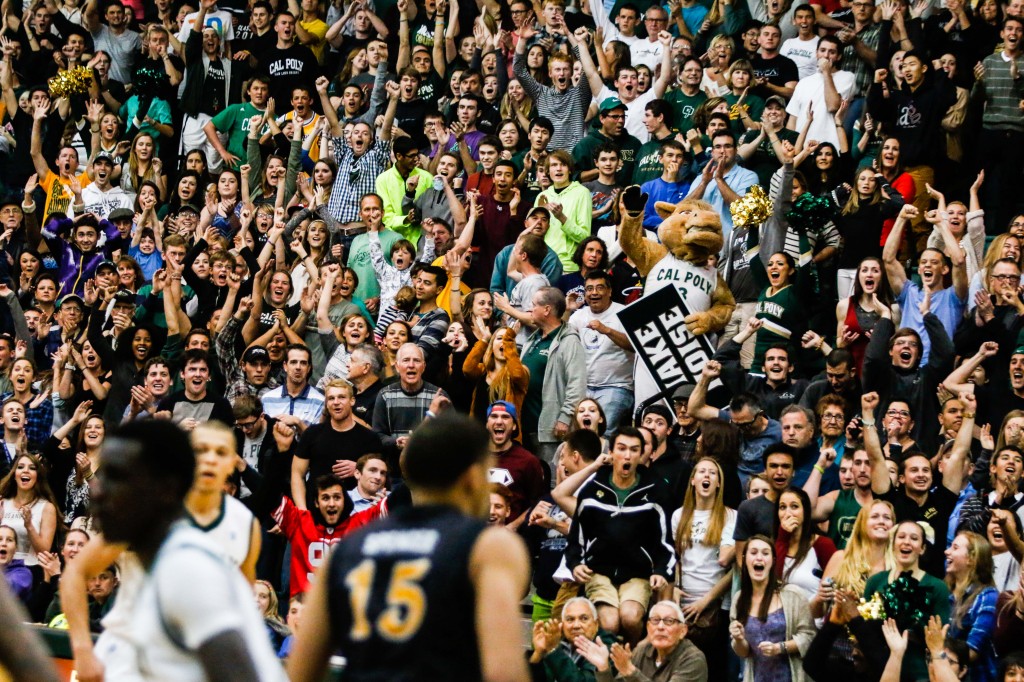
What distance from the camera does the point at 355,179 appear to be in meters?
15.8

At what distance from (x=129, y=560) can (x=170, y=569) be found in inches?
17.5

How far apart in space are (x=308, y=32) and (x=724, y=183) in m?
6.86

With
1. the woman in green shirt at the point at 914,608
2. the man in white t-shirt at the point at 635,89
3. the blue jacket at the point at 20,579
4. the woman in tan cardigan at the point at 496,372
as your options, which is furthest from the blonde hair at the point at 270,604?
the man in white t-shirt at the point at 635,89

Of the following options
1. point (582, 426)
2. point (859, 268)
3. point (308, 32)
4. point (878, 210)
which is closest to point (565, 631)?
point (582, 426)

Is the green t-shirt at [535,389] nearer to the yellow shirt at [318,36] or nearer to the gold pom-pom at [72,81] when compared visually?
the yellow shirt at [318,36]

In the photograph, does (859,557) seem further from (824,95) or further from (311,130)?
(311,130)

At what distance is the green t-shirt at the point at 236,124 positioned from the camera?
18.0 meters

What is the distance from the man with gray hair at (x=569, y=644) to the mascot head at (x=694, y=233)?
145 inches

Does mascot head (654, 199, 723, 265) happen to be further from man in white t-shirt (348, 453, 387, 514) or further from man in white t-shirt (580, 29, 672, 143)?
man in white t-shirt (580, 29, 672, 143)

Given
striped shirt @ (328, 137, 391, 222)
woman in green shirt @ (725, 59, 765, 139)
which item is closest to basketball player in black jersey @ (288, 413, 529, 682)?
woman in green shirt @ (725, 59, 765, 139)

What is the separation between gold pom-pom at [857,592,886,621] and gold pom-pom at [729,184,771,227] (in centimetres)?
431

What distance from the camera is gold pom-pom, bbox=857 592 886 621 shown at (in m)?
9.01

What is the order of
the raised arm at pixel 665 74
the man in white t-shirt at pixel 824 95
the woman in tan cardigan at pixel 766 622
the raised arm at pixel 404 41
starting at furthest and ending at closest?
1. the raised arm at pixel 404 41
2. the raised arm at pixel 665 74
3. the man in white t-shirt at pixel 824 95
4. the woman in tan cardigan at pixel 766 622

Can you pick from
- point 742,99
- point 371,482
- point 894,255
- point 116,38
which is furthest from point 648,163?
point 116,38
